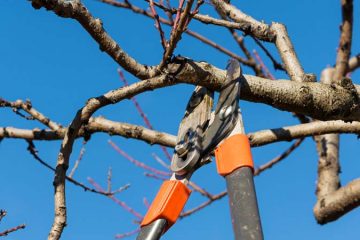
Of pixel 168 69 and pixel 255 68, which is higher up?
pixel 255 68

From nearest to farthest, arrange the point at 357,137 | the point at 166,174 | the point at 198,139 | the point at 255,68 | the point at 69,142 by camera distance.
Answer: the point at 198,139, the point at 69,142, the point at 357,137, the point at 255,68, the point at 166,174

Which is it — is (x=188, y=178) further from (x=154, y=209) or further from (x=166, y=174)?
(x=166, y=174)

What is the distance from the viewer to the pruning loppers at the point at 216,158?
1.61 m


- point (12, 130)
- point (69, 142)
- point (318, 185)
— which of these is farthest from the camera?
point (318, 185)

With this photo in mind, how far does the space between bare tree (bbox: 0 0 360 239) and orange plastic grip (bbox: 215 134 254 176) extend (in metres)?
0.28

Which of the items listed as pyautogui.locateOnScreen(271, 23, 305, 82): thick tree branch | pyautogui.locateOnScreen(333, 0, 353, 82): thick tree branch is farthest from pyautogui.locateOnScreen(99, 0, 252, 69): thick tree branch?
pyautogui.locateOnScreen(271, 23, 305, 82): thick tree branch

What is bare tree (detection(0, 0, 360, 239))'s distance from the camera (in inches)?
76.0

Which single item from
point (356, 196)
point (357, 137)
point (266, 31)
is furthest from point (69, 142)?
point (356, 196)

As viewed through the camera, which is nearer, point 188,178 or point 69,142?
point 188,178

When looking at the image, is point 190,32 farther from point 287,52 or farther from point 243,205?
point 243,205

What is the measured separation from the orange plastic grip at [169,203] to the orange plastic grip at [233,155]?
143mm

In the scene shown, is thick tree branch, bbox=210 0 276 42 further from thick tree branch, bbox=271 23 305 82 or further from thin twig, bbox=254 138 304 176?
thin twig, bbox=254 138 304 176

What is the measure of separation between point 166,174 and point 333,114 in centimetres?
299

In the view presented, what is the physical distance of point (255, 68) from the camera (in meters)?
4.16
